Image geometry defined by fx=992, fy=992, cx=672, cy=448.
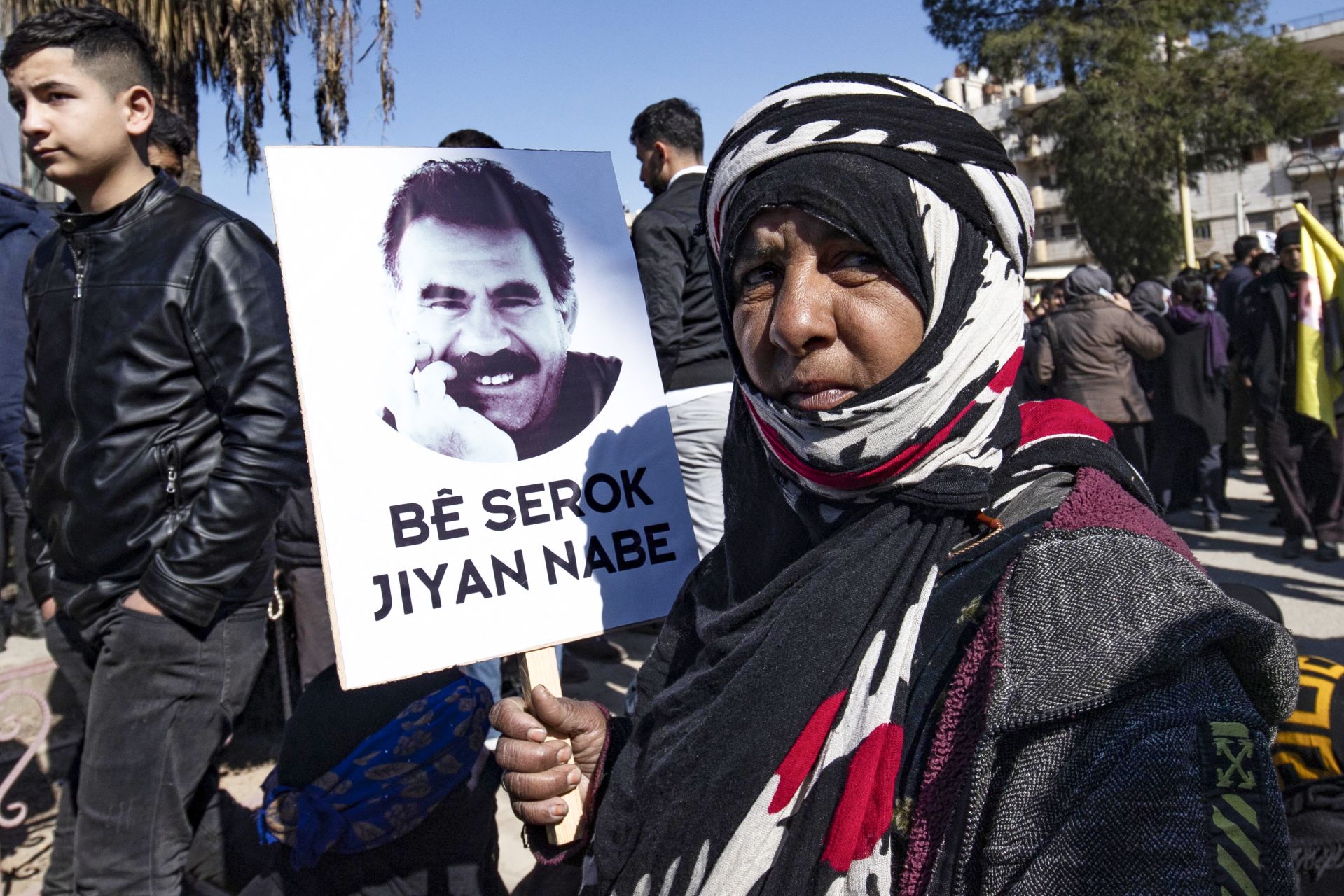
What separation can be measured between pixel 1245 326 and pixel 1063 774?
21.2ft

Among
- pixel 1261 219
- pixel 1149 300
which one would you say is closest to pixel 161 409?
pixel 1149 300

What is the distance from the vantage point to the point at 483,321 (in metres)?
1.80

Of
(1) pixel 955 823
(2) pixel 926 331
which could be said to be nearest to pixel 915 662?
(1) pixel 955 823

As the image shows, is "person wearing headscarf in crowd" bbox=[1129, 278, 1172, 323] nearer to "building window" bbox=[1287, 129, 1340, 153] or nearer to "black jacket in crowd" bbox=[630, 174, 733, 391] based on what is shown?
"black jacket in crowd" bbox=[630, 174, 733, 391]

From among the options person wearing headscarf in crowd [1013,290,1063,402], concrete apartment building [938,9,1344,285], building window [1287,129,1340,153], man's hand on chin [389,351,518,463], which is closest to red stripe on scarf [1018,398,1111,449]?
man's hand on chin [389,351,518,463]

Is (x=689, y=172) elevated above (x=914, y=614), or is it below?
above

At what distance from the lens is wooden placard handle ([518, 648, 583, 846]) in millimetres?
1488

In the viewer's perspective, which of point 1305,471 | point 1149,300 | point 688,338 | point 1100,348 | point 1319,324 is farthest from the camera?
point 1149,300

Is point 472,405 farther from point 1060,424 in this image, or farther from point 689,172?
point 689,172

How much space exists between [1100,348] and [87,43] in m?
6.03

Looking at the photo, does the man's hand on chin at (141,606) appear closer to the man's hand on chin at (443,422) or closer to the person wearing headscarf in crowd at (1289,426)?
the man's hand on chin at (443,422)

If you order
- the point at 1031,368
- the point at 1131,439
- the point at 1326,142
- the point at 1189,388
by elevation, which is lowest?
the point at 1131,439

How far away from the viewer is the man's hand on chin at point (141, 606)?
224 centimetres

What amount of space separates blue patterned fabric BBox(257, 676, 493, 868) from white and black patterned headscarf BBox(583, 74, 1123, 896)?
998 mm
